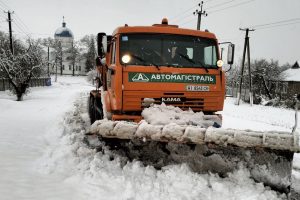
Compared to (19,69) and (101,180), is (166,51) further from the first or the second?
(19,69)

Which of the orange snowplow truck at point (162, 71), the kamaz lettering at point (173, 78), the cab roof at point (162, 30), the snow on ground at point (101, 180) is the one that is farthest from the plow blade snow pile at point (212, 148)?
the cab roof at point (162, 30)

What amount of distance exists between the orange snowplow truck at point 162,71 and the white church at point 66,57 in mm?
84640

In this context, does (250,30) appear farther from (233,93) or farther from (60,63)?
(60,63)

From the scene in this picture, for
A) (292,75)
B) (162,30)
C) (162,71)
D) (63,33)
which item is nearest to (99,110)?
(162,71)

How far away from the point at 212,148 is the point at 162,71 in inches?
80.5

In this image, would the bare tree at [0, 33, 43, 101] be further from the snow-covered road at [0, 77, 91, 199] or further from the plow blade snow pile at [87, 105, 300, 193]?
the plow blade snow pile at [87, 105, 300, 193]

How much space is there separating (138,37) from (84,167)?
2691 mm

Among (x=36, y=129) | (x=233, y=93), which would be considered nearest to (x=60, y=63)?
(x=233, y=93)

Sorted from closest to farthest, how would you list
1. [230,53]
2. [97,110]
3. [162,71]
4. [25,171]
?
[25,171] → [162,71] → [230,53] → [97,110]

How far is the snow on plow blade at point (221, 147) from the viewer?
13.8ft

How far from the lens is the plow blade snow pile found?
4.21 metres

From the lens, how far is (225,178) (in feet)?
14.9

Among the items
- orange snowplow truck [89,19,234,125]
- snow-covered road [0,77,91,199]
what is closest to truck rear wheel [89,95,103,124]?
orange snowplow truck [89,19,234,125]

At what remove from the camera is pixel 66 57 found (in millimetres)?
94188
